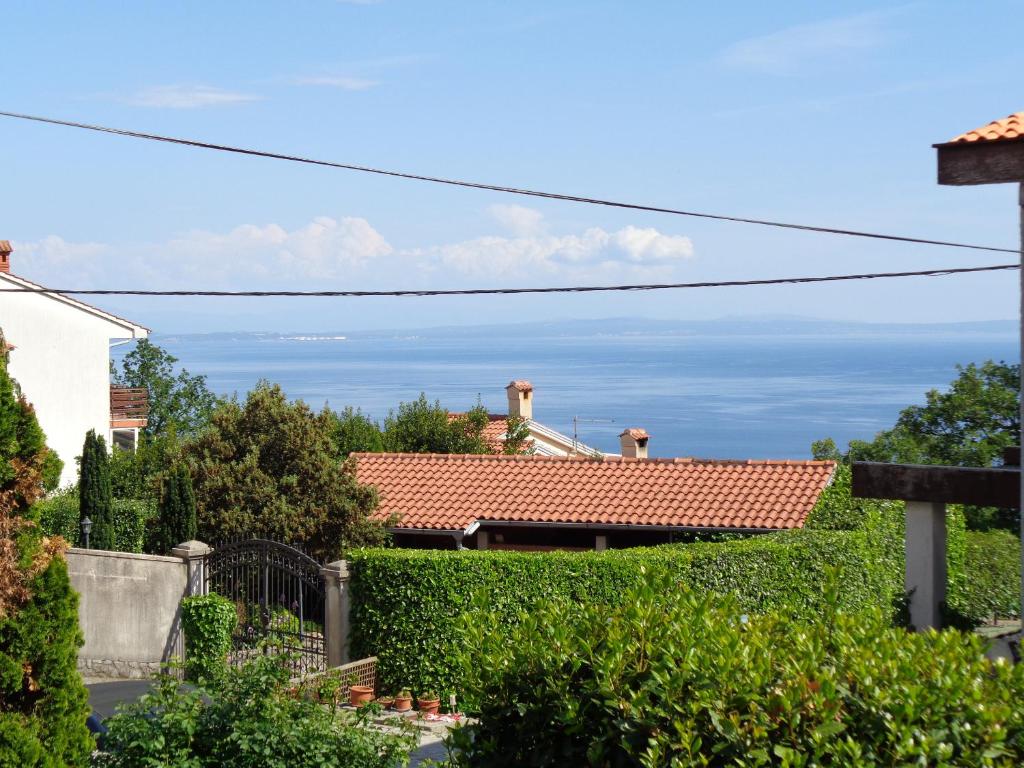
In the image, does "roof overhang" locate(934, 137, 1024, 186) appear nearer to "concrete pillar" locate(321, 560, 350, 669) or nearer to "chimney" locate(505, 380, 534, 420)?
"concrete pillar" locate(321, 560, 350, 669)

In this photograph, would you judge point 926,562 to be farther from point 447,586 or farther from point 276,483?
point 276,483

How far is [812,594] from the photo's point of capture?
1902 centimetres

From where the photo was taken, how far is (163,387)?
74000mm

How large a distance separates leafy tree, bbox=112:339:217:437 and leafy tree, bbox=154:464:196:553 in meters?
52.1

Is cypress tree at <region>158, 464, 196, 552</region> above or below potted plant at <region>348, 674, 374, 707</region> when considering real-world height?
above

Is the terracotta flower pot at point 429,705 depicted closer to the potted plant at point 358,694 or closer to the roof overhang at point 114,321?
the potted plant at point 358,694

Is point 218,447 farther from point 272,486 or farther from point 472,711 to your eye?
point 472,711

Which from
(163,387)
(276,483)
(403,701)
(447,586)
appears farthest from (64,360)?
(163,387)

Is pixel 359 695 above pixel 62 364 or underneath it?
underneath

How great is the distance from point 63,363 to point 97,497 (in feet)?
51.1

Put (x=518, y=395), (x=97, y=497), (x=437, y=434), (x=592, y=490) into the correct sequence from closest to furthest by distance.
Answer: (x=97, y=497) < (x=592, y=490) < (x=437, y=434) < (x=518, y=395)

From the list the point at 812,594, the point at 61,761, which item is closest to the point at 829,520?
the point at 812,594

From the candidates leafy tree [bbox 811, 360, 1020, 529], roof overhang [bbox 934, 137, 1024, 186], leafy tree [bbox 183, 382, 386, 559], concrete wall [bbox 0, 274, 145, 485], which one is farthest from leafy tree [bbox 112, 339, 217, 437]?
roof overhang [bbox 934, 137, 1024, 186]

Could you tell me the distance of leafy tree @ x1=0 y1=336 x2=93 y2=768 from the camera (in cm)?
1008
